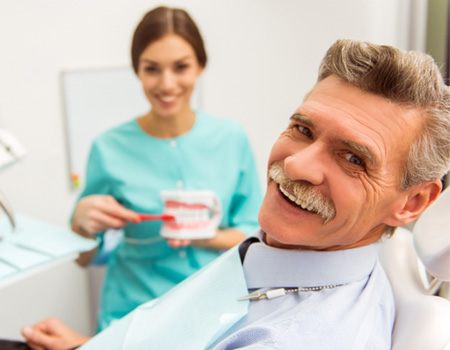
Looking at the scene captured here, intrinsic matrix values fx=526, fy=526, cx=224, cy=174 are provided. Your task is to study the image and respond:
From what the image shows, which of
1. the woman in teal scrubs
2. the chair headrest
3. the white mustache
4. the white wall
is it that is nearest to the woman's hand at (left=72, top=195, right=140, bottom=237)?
the woman in teal scrubs

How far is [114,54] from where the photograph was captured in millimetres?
1938

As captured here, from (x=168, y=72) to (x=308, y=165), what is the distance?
27.8 inches

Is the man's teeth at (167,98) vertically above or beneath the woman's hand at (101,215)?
above

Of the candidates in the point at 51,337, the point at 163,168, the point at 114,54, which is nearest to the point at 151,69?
the point at 163,168

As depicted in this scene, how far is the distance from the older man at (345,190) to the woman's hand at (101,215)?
Result: 1.74 ft

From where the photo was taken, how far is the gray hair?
763mm

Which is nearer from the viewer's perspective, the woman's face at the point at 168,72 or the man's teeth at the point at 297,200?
the man's teeth at the point at 297,200

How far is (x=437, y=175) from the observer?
2.72 ft

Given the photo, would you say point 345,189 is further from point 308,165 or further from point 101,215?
point 101,215

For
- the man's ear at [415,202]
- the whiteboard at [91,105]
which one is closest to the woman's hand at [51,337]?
the man's ear at [415,202]

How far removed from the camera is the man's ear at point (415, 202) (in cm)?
84

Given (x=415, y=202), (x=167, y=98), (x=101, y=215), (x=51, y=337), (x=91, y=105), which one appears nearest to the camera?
(x=415, y=202)

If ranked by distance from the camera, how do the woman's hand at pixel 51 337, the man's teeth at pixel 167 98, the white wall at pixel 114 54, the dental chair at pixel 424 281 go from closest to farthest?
the dental chair at pixel 424 281 → the woman's hand at pixel 51 337 → the man's teeth at pixel 167 98 → the white wall at pixel 114 54

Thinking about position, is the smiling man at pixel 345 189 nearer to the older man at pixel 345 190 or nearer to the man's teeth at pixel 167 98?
the older man at pixel 345 190
